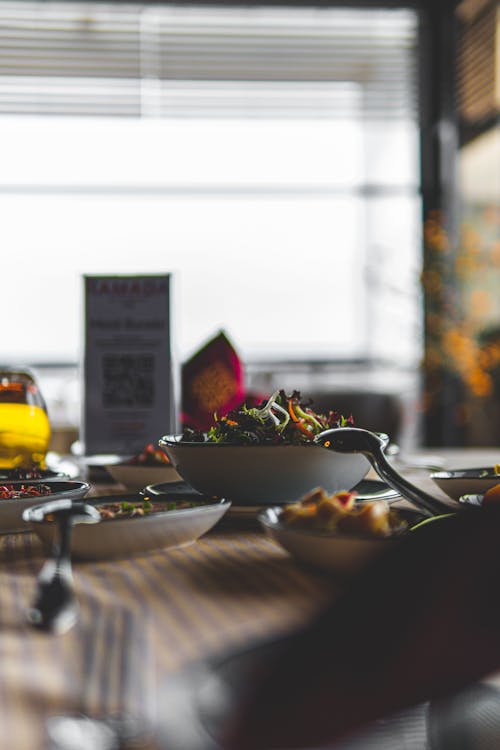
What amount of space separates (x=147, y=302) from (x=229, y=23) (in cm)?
397

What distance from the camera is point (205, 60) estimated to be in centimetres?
483

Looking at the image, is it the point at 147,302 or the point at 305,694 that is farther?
the point at 147,302

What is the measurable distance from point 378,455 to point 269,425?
0.19m

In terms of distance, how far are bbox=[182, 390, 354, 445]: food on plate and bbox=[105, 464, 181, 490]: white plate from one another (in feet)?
0.62

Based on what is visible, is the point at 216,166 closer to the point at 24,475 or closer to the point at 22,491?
the point at 24,475

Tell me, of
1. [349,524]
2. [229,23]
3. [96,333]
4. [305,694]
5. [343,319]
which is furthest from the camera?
[343,319]

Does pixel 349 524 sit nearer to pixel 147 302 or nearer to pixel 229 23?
pixel 147 302

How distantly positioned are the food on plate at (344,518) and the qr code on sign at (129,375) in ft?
2.17

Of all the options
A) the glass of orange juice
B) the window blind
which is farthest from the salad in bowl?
the window blind

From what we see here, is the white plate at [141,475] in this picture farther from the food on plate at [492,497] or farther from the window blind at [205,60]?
the window blind at [205,60]

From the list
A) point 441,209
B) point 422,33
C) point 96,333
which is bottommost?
point 96,333

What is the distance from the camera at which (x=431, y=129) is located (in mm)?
4949

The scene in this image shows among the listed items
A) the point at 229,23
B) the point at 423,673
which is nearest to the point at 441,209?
the point at 229,23

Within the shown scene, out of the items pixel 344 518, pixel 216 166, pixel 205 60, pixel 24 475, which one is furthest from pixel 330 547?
pixel 205 60
